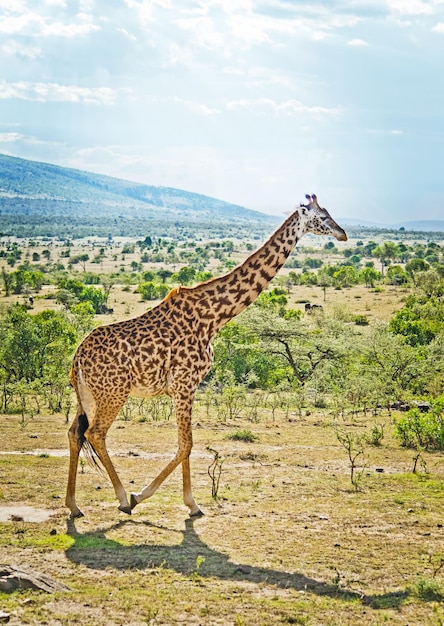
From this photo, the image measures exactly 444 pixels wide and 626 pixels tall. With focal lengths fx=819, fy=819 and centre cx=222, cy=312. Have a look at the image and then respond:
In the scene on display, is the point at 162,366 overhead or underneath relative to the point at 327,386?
overhead

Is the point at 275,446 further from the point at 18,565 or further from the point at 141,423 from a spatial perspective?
the point at 18,565

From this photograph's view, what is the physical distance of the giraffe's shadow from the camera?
7566mm

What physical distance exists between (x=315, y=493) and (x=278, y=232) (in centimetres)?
370

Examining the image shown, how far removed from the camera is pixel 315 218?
36.1 feet

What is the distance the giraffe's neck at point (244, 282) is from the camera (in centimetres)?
1085

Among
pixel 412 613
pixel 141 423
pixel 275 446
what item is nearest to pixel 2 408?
pixel 141 423

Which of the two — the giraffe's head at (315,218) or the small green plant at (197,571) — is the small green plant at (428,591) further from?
the giraffe's head at (315,218)

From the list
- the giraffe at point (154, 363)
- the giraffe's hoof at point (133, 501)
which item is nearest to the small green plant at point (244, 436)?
the giraffe at point (154, 363)

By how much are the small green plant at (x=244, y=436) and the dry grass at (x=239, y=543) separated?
4.32ft

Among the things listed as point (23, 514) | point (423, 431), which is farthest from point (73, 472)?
point (423, 431)

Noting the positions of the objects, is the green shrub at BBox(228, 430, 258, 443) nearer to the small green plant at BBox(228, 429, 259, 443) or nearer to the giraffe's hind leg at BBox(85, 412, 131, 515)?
the small green plant at BBox(228, 429, 259, 443)

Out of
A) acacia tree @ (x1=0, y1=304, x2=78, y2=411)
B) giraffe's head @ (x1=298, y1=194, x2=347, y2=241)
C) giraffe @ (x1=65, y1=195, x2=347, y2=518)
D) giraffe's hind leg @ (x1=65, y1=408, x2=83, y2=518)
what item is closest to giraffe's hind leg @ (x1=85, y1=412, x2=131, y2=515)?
giraffe @ (x1=65, y1=195, x2=347, y2=518)

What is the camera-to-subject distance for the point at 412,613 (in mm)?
7066

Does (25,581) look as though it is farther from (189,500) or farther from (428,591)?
(428,591)
